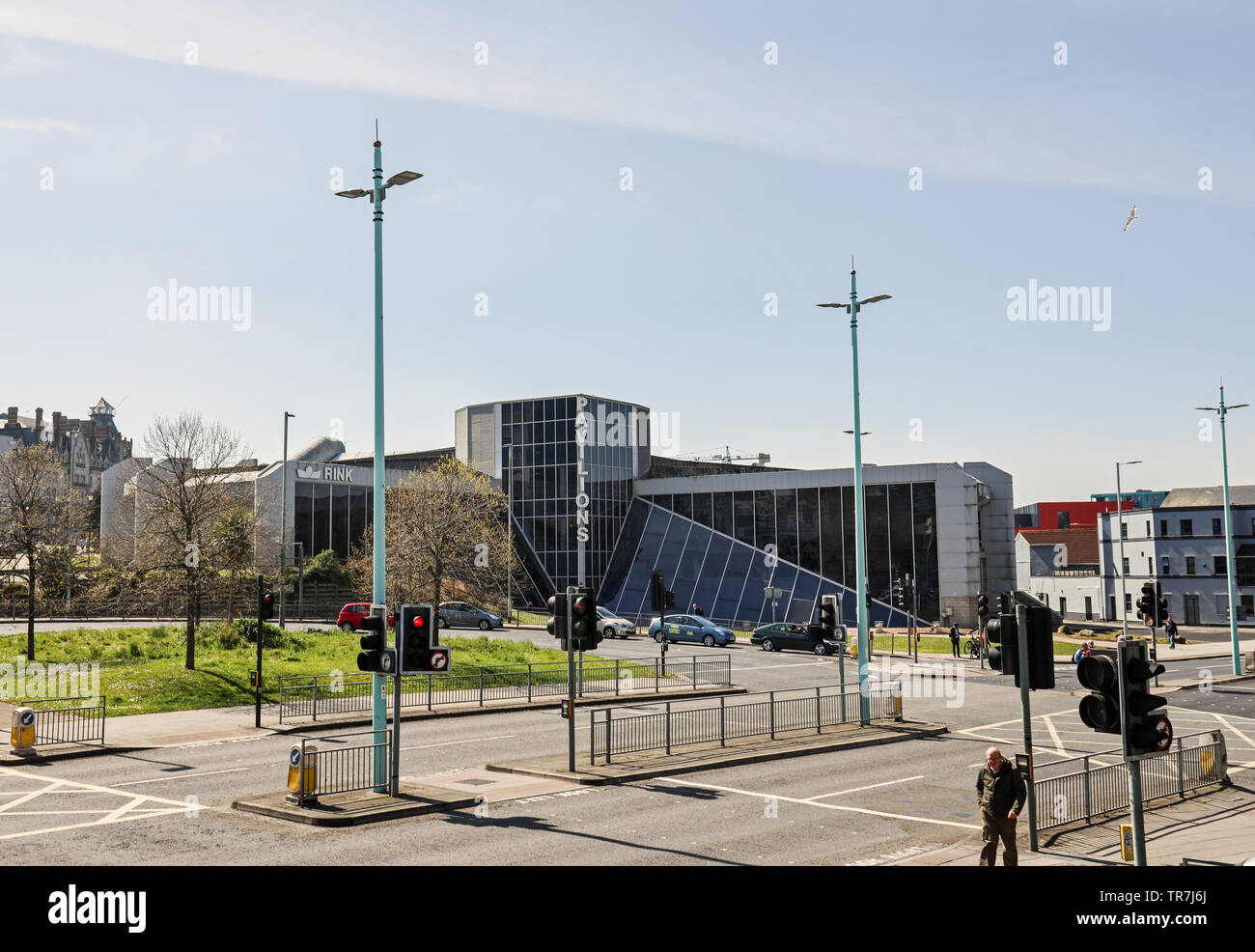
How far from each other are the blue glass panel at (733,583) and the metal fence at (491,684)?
23862 mm

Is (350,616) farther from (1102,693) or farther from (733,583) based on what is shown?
(1102,693)

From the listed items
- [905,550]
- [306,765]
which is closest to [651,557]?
[905,550]

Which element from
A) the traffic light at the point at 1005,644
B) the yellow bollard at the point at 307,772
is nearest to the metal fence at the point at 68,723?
the yellow bollard at the point at 307,772

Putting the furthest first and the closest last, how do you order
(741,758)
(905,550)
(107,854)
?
(905,550) < (741,758) < (107,854)

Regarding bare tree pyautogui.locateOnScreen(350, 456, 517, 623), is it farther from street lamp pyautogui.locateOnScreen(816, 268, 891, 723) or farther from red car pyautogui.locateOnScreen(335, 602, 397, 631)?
street lamp pyautogui.locateOnScreen(816, 268, 891, 723)

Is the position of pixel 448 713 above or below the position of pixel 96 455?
below

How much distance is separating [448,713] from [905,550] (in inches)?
1678

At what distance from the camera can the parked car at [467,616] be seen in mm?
56969

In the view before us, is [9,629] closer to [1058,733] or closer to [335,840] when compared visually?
[335,840]

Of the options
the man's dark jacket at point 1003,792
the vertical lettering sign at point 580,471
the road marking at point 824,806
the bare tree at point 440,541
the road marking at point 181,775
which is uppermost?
the vertical lettering sign at point 580,471

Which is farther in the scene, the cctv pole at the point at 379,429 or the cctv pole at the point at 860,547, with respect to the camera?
the cctv pole at the point at 860,547

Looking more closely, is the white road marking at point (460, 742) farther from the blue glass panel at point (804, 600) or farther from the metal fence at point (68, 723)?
the blue glass panel at point (804, 600)
